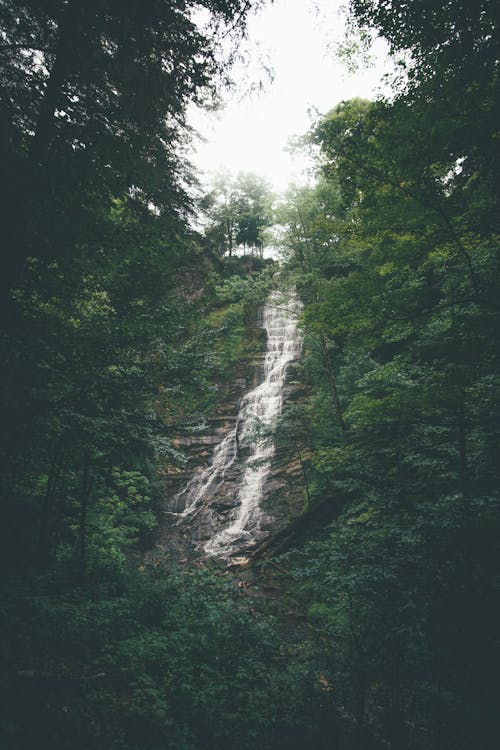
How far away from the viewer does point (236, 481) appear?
1522 centimetres

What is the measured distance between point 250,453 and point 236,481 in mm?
1754

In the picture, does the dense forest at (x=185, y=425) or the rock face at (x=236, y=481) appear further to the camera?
the rock face at (x=236, y=481)

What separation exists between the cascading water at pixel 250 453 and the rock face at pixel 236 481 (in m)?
0.04

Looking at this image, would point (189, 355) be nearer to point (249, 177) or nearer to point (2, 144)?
point (2, 144)

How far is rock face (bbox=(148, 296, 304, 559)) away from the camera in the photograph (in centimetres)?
1234

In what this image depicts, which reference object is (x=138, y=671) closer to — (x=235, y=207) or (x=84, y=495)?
(x=84, y=495)

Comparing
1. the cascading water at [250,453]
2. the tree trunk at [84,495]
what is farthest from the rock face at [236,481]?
the tree trunk at [84,495]

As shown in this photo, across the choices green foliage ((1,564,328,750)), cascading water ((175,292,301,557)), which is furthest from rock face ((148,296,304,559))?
green foliage ((1,564,328,750))

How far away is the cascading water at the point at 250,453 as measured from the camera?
12.3 metres

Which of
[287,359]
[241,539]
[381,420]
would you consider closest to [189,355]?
[381,420]

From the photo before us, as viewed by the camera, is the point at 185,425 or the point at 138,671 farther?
the point at 185,425

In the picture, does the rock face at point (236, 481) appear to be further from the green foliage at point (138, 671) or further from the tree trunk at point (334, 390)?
the green foliage at point (138, 671)

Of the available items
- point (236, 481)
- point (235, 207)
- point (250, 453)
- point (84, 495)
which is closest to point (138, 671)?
point (84, 495)

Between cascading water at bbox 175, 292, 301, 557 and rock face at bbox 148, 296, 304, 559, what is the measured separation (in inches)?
1.4
